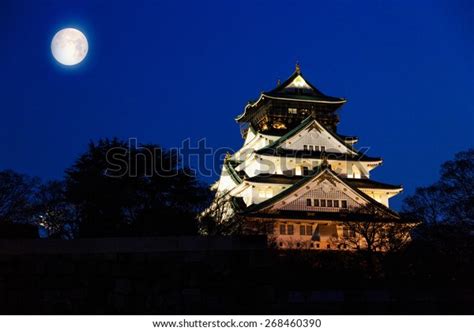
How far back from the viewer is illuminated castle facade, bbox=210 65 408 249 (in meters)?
37.6

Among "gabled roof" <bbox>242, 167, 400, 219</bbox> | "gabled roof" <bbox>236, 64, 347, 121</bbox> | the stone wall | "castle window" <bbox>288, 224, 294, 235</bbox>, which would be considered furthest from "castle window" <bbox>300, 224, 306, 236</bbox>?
→ the stone wall

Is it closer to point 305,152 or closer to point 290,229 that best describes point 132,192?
point 290,229

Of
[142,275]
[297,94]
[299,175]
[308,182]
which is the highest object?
[297,94]

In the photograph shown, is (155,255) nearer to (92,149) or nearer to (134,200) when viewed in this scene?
(134,200)

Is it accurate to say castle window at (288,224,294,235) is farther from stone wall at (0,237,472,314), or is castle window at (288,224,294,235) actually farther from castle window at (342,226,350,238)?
stone wall at (0,237,472,314)

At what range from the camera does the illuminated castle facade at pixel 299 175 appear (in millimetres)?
37562

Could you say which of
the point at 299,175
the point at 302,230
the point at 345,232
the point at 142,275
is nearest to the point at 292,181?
the point at 299,175


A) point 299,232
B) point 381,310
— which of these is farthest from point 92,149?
point 381,310

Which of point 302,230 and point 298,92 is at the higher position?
point 298,92

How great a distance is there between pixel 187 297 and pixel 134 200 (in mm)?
16807

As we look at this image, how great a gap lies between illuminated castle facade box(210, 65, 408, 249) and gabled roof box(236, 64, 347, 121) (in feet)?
0.30

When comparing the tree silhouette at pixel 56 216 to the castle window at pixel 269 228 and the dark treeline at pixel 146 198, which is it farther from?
the castle window at pixel 269 228

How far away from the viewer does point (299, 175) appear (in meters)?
43.0

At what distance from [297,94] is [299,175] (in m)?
9.51
